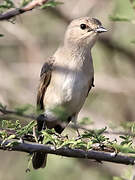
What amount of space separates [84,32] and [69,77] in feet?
2.32

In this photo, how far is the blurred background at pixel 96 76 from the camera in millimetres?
8211

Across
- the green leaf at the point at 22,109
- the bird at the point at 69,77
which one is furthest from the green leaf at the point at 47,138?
the bird at the point at 69,77

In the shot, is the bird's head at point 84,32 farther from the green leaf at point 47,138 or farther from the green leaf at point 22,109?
the green leaf at point 22,109

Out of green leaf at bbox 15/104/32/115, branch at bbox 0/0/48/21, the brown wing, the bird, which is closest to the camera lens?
green leaf at bbox 15/104/32/115

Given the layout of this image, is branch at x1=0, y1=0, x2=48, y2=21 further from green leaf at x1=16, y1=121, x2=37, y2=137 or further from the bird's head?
the bird's head

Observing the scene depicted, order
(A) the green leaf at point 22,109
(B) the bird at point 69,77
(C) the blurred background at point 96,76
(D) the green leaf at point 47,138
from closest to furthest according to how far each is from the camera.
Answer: (A) the green leaf at point 22,109 → (D) the green leaf at point 47,138 → (B) the bird at point 69,77 → (C) the blurred background at point 96,76

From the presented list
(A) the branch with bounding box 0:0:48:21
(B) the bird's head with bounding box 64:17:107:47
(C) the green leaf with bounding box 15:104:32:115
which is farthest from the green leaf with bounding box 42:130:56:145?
(B) the bird's head with bounding box 64:17:107:47

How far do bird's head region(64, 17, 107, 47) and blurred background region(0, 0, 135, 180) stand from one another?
188 centimetres

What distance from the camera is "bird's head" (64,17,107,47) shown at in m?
5.81

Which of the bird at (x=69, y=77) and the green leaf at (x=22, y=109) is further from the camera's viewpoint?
the bird at (x=69, y=77)

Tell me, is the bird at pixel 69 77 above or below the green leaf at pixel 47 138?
below

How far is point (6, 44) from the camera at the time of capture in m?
8.98

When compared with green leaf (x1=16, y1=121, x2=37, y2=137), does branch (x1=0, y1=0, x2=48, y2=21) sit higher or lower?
higher

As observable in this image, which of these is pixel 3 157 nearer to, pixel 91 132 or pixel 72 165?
pixel 72 165
